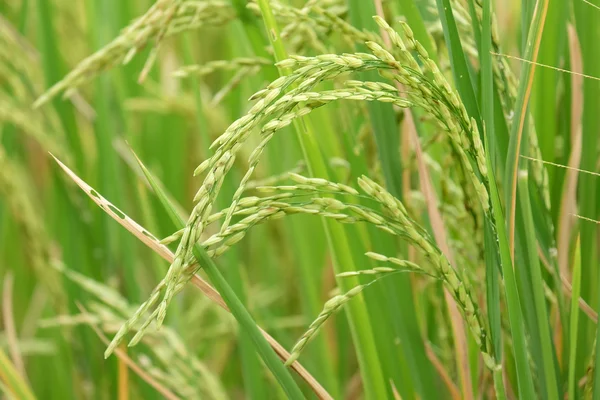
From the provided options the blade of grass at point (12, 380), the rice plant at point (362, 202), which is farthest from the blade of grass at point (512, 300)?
the blade of grass at point (12, 380)

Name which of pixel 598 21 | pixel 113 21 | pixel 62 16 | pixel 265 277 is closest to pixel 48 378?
pixel 265 277

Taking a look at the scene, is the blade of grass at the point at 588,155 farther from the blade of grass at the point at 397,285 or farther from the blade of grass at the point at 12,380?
the blade of grass at the point at 12,380

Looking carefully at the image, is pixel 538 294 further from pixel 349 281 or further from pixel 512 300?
pixel 349 281

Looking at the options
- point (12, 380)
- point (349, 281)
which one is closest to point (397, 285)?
point (349, 281)

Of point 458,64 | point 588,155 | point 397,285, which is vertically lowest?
point 397,285

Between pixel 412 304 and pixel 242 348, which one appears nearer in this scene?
pixel 412 304

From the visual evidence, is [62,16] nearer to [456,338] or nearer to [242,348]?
[242,348]

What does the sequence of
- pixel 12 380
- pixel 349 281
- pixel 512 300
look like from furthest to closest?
pixel 12 380
pixel 349 281
pixel 512 300
